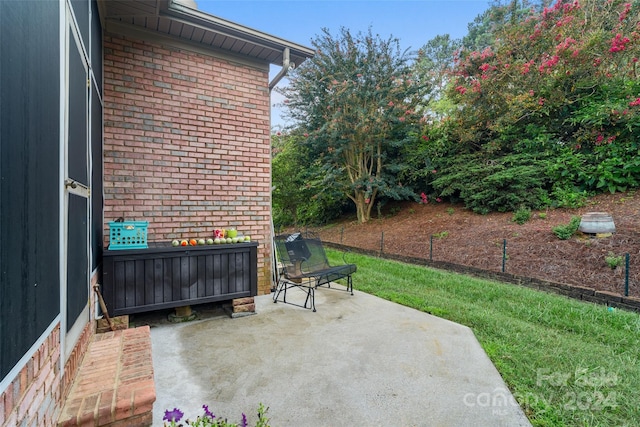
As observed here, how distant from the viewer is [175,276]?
318 cm

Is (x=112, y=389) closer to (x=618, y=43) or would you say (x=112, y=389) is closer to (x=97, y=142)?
(x=97, y=142)

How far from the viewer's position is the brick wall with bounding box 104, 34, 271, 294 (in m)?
3.36

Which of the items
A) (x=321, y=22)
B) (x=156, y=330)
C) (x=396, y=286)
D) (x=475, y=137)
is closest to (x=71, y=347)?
(x=156, y=330)

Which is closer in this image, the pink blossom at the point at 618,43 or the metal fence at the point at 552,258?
the metal fence at the point at 552,258

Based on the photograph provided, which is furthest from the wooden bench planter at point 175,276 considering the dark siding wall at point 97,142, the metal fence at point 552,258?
the metal fence at point 552,258

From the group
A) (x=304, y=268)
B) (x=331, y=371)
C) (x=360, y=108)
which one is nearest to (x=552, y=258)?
(x=304, y=268)

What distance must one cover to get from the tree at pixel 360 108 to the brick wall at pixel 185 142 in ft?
19.8

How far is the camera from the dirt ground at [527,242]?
4.77 meters

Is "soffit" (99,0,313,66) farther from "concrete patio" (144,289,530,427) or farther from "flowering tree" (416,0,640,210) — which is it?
"flowering tree" (416,0,640,210)

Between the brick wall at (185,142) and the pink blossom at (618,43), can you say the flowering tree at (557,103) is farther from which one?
the brick wall at (185,142)

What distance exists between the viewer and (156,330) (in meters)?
3.16

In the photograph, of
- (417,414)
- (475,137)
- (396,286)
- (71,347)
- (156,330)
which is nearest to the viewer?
(71,347)

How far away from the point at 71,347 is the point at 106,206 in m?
1.95

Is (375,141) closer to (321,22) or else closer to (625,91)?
(321,22)
